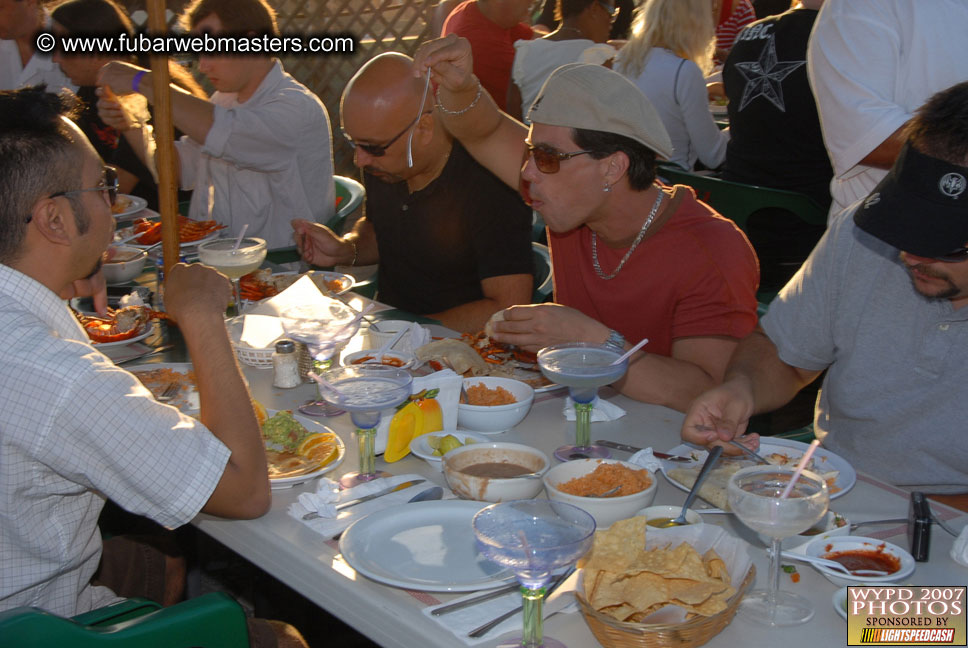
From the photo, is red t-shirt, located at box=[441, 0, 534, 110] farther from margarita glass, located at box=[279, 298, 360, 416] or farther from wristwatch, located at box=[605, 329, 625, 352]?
wristwatch, located at box=[605, 329, 625, 352]

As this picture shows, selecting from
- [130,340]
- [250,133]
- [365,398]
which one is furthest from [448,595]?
[250,133]

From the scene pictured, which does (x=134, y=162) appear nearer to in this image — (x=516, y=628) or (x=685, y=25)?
(x=685, y=25)

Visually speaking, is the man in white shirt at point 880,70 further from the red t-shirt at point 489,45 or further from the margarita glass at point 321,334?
the red t-shirt at point 489,45

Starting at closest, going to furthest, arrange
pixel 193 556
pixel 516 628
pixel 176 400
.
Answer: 1. pixel 516 628
2. pixel 176 400
3. pixel 193 556

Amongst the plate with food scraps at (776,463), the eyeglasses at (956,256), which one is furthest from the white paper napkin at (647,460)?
the eyeglasses at (956,256)

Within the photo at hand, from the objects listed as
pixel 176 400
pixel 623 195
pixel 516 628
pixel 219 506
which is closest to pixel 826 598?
pixel 516 628

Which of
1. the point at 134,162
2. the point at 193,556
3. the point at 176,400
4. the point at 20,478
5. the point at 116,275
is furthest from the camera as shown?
the point at 134,162

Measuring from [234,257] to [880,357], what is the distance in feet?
7.23

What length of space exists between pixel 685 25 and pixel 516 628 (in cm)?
479

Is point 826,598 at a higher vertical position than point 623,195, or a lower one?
lower

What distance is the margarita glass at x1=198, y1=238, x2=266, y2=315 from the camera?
3.42m

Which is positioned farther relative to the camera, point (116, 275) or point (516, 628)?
point (116, 275)

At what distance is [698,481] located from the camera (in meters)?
2.00

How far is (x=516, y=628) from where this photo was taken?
1.61 metres
